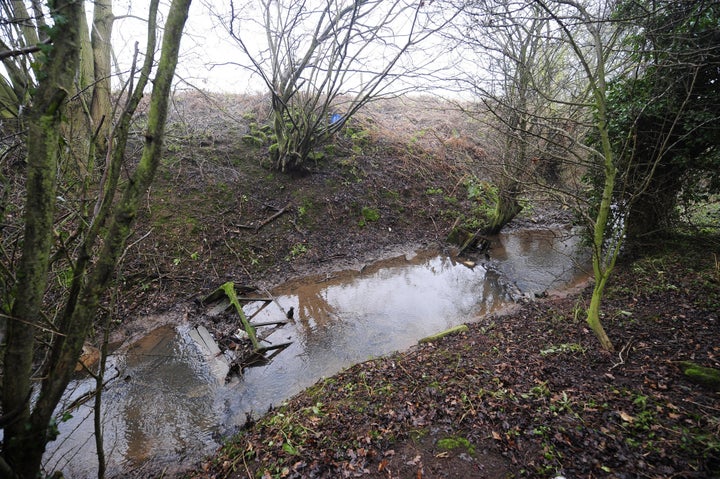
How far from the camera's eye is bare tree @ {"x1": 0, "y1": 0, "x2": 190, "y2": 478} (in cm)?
172

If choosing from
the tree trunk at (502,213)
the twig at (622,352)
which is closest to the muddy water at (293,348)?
the tree trunk at (502,213)

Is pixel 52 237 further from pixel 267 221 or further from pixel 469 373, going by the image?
pixel 267 221

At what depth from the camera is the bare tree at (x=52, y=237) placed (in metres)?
1.72

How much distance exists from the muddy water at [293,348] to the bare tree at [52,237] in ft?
4.06

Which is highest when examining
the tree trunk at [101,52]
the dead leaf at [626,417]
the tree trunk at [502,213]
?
the tree trunk at [101,52]

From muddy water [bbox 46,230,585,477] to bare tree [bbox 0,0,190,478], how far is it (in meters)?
1.24

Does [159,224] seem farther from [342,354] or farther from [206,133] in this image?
[342,354]

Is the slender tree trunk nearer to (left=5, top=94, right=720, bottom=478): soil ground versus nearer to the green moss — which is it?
(left=5, top=94, right=720, bottom=478): soil ground

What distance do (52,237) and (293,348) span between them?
4.79 m

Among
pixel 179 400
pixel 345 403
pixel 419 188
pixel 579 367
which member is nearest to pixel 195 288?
pixel 179 400

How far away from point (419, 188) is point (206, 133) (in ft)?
27.9

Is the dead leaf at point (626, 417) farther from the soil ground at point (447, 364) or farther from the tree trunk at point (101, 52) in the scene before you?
the tree trunk at point (101, 52)

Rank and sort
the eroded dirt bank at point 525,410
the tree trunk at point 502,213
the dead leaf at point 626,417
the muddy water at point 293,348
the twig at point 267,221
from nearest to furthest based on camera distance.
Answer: the eroded dirt bank at point 525,410 → the dead leaf at point 626,417 → the muddy water at point 293,348 → the twig at point 267,221 → the tree trunk at point 502,213

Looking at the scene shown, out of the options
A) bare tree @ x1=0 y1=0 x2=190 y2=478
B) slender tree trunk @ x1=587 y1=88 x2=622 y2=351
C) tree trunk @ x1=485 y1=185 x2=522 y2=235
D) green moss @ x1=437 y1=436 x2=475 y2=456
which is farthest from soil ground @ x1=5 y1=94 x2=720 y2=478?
tree trunk @ x1=485 y1=185 x2=522 y2=235
